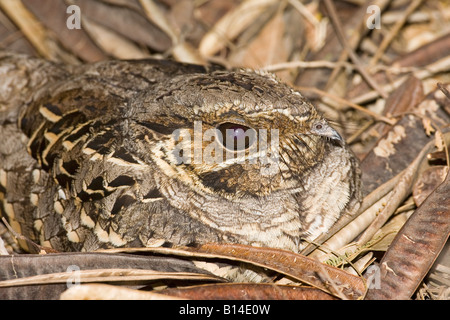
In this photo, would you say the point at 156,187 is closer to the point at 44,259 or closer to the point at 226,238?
the point at 226,238

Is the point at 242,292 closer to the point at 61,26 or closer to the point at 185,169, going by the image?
the point at 185,169

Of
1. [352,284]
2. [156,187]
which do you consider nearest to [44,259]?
[156,187]

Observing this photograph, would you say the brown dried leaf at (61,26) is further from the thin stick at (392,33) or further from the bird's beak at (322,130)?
the bird's beak at (322,130)

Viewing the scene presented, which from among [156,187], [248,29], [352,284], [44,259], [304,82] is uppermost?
[248,29]

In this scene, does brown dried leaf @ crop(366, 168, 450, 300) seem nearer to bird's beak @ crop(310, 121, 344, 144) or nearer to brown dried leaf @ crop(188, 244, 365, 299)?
brown dried leaf @ crop(188, 244, 365, 299)

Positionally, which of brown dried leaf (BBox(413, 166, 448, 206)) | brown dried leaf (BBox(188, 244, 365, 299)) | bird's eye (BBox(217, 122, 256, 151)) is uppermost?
bird's eye (BBox(217, 122, 256, 151))

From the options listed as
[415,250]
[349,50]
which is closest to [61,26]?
[349,50]

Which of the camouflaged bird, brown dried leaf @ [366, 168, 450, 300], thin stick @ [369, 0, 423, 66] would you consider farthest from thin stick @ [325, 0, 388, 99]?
brown dried leaf @ [366, 168, 450, 300]
